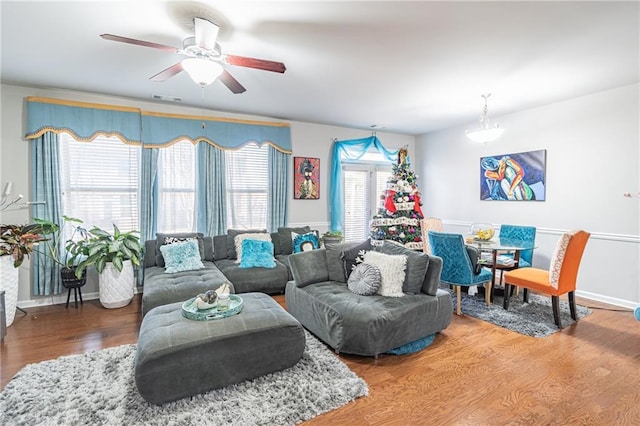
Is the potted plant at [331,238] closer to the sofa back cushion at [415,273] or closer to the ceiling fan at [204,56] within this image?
the sofa back cushion at [415,273]

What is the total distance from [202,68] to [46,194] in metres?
3.10

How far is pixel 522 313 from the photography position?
365cm

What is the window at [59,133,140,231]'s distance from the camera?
4090 mm

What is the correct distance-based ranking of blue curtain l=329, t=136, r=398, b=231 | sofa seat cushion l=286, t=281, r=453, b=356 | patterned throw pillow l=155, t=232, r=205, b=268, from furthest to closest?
blue curtain l=329, t=136, r=398, b=231 → patterned throw pillow l=155, t=232, r=205, b=268 → sofa seat cushion l=286, t=281, r=453, b=356

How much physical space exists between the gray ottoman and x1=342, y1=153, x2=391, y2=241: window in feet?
12.9

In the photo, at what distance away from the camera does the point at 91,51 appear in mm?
2906

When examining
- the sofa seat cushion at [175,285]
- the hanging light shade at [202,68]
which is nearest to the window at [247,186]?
the sofa seat cushion at [175,285]

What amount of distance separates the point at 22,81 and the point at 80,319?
2854 mm

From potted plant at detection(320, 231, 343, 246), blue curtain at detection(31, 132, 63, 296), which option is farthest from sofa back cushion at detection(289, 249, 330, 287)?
blue curtain at detection(31, 132, 63, 296)

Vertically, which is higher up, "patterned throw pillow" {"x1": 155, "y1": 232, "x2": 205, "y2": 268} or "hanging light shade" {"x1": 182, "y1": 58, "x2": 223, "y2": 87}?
"hanging light shade" {"x1": 182, "y1": 58, "x2": 223, "y2": 87}

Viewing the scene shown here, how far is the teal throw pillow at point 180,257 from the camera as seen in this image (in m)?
3.98

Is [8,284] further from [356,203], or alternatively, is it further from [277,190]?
[356,203]

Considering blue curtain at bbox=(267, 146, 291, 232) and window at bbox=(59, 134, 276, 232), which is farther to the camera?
blue curtain at bbox=(267, 146, 291, 232)

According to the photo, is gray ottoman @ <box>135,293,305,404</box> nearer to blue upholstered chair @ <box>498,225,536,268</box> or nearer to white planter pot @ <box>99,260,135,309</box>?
white planter pot @ <box>99,260,135,309</box>
